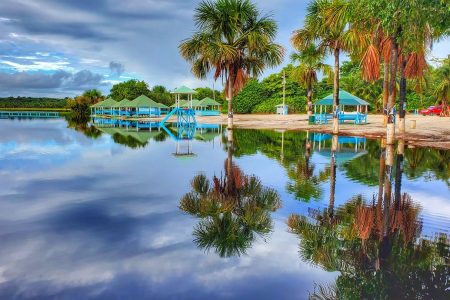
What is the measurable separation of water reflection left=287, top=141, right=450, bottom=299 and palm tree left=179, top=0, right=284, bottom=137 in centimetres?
2204

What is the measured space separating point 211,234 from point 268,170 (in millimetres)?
6904

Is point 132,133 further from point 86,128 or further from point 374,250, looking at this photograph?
point 374,250

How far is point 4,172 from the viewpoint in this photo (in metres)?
13.5

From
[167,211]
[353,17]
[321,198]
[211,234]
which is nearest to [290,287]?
[211,234]

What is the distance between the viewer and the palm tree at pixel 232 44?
2925 centimetres

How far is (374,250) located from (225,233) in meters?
2.33

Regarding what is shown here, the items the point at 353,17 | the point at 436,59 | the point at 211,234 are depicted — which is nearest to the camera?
the point at 211,234

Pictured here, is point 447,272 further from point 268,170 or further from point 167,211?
point 268,170

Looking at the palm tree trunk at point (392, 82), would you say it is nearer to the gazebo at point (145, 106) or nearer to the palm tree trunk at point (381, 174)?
the palm tree trunk at point (381, 174)

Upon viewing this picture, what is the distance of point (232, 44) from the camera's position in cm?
3005

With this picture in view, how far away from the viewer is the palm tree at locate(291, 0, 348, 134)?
23.8 meters

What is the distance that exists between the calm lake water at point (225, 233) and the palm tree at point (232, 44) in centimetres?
1734

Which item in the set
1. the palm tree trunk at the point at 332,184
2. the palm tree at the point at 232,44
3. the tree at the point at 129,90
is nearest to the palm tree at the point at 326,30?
the palm tree at the point at 232,44

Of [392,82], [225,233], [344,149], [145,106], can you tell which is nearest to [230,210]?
[225,233]
